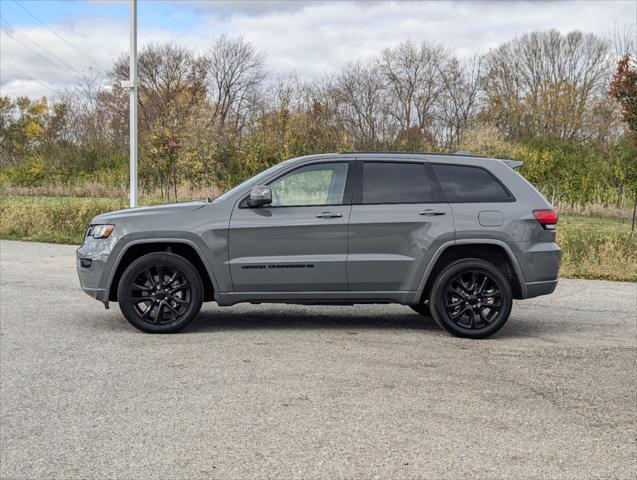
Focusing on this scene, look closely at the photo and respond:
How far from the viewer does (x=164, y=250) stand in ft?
25.7

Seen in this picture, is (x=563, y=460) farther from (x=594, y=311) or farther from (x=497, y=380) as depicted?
(x=594, y=311)

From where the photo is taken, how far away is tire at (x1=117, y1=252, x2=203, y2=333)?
299 inches

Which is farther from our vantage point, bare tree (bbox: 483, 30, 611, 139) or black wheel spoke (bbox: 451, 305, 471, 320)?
bare tree (bbox: 483, 30, 611, 139)

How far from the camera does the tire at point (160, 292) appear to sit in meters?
7.59

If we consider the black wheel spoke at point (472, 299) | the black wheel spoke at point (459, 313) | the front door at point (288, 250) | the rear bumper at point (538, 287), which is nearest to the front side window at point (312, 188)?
the front door at point (288, 250)

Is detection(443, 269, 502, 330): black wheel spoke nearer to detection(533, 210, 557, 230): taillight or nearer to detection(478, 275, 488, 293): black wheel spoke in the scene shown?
detection(478, 275, 488, 293): black wheel spoke

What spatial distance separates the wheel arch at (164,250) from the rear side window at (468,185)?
2.51 m

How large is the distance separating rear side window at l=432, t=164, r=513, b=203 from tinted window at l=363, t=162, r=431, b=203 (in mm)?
182

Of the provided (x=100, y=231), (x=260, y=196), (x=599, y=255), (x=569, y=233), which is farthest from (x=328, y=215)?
(x=569, y=233)

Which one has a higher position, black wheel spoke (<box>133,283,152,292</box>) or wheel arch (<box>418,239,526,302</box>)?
wheel arch (<box>418,239,526,302</box>)

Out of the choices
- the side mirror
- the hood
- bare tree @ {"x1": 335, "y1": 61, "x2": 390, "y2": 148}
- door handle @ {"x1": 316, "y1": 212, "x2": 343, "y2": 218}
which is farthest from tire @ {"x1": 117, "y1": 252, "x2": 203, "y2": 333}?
bare tree @ {"x1": 335, "y1": 61, "x2": 390, "y2": 148}

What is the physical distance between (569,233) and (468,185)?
27.8 feet

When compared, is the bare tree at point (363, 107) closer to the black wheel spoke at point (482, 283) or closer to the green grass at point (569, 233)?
the green grass at point (569, 233)

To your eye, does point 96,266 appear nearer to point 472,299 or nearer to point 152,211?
point 152,211
